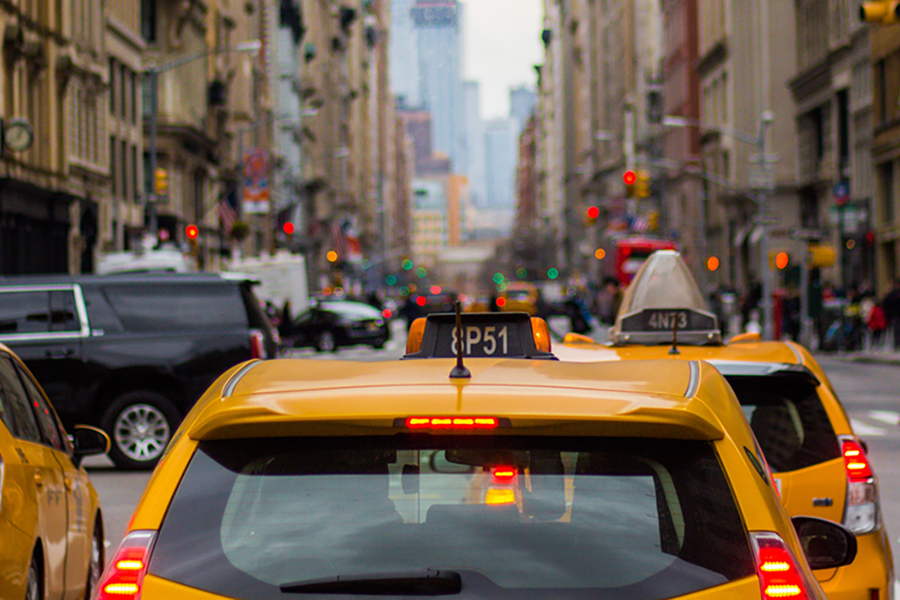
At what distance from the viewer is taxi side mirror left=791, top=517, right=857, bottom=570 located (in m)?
4.29

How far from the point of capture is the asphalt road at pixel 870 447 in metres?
11.4

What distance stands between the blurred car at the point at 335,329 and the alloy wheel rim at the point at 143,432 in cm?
2829

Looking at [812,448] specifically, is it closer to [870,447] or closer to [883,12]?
[870,447]

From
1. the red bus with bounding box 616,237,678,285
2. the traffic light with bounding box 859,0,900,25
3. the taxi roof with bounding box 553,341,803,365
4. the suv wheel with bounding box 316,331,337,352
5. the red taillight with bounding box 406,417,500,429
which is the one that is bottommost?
the suv wheel with bounding box 316,331,337,352

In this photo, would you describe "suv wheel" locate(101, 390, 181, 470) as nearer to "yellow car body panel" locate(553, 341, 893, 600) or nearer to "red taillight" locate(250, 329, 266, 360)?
"red taillight" locate(250, 329, 266, 360)

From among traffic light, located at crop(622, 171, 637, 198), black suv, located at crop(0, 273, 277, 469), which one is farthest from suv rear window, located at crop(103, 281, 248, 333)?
traffic light, located at crop(622, 171, 637, 198)

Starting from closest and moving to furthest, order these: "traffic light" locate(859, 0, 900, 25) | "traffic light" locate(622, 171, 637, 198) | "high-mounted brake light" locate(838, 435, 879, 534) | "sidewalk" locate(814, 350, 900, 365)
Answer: "high-mounted brake light" locate(838, 435, 879, 534), "traffic light" locate(859, 0, 900, 25), "sidewalk" locate(814, 350, 900, 365), "traffic light" locate(622, 171, 637, 198)

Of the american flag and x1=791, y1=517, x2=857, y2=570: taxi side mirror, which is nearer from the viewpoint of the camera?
x1=791, y1=517, x2=857, y2=570: taxi side mirror

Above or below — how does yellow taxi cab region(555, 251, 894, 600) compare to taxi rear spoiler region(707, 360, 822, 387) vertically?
below

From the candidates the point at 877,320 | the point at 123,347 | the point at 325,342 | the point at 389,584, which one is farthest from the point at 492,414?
the point at 325,342

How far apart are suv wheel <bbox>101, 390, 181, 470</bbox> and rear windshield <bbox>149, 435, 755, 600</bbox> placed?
11974 mm

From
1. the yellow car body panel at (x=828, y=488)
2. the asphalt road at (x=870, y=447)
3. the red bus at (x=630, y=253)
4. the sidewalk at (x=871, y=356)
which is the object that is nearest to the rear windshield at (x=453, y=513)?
the yellow car body panel at (x=828, y=488)

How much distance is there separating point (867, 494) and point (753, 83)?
→ 70041 mm

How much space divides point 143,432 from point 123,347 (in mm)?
924
